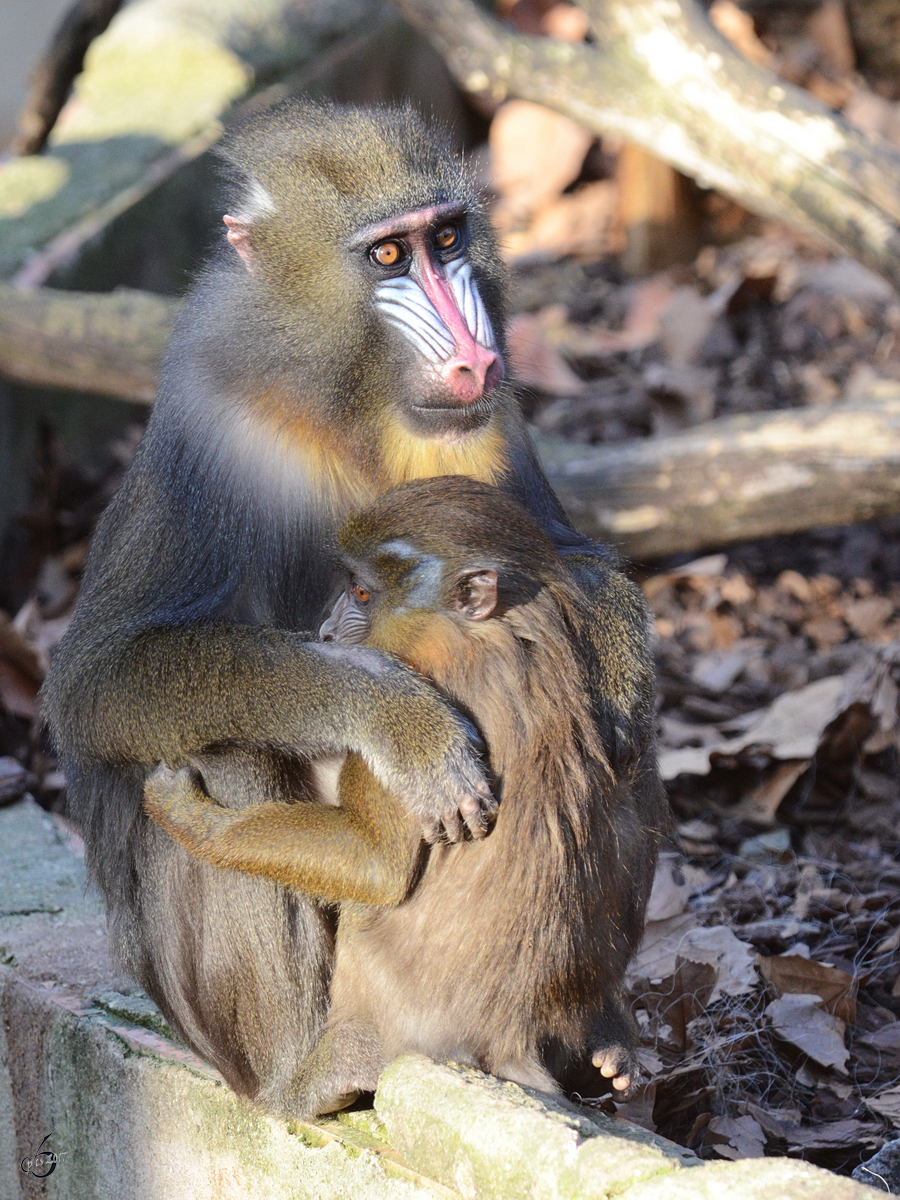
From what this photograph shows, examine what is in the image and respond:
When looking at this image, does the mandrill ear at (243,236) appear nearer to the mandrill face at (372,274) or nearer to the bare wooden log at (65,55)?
the mandrill face at (372,274)

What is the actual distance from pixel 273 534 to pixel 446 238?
2.40ft

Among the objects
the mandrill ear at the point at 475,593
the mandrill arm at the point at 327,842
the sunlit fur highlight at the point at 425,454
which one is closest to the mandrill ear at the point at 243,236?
the sunlit fur highlight at the point at 425,454

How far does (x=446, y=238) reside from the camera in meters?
3.12

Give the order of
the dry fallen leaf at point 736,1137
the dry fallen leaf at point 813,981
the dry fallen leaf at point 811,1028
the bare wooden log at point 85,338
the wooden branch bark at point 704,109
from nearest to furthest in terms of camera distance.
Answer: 1. the dry fallen leaf at point 736,1137
2. the dry fallen leaf at point 811,1028
3. the dry fallen leaf at point 813,981
4. the wooden branch bark at point 704,109
5. the bare wooden log at point 85,338

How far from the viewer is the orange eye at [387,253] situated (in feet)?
10.0

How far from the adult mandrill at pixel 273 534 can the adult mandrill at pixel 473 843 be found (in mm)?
128

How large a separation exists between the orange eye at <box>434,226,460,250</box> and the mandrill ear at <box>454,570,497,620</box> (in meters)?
0.93

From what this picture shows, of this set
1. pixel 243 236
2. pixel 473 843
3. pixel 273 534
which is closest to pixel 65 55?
pixel 243 236

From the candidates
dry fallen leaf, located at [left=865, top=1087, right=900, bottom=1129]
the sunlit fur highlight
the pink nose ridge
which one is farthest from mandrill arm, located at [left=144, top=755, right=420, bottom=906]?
dry fallen leaf, located at [left=865, top=1087, right=900, bottom=1129]

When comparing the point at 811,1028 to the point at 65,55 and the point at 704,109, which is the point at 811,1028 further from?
the point at 65,55

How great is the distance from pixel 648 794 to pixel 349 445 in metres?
0.92

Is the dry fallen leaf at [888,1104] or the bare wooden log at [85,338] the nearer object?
the dry fallen leaf at [888,1104]

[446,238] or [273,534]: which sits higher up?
[446,238]

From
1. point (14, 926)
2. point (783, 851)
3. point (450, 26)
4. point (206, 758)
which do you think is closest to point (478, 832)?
point (206, 758)
